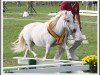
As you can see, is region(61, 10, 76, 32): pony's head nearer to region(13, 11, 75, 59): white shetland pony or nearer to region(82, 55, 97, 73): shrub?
region(13, 11, 75, 59): white shetland pony

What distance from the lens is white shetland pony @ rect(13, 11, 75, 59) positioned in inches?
273

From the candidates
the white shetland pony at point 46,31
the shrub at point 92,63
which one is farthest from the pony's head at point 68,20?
the shrub at point 92,63

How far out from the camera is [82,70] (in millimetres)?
6426

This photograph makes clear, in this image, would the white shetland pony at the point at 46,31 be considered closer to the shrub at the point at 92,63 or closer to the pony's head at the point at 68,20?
the pony's head at the point at 68,20

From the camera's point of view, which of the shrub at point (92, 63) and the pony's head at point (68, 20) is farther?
the pony's head at point (68, 20)

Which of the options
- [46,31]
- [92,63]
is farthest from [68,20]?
[92,63]

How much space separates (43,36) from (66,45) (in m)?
0.38

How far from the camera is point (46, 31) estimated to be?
714 centimetres

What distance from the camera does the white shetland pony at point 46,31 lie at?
694 centimetres

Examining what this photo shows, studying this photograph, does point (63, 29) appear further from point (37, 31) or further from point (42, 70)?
point (42, 70)

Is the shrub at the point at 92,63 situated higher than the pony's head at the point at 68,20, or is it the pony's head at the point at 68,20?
the pony's head at the point at 68,20

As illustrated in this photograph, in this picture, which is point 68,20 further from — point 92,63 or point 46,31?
point 92,63

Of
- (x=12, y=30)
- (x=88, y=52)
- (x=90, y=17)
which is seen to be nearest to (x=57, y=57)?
(x=88, y=52)

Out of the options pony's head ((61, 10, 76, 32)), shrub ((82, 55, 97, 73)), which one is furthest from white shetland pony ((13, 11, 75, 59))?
shrub ((82, 55, 97, 73))
